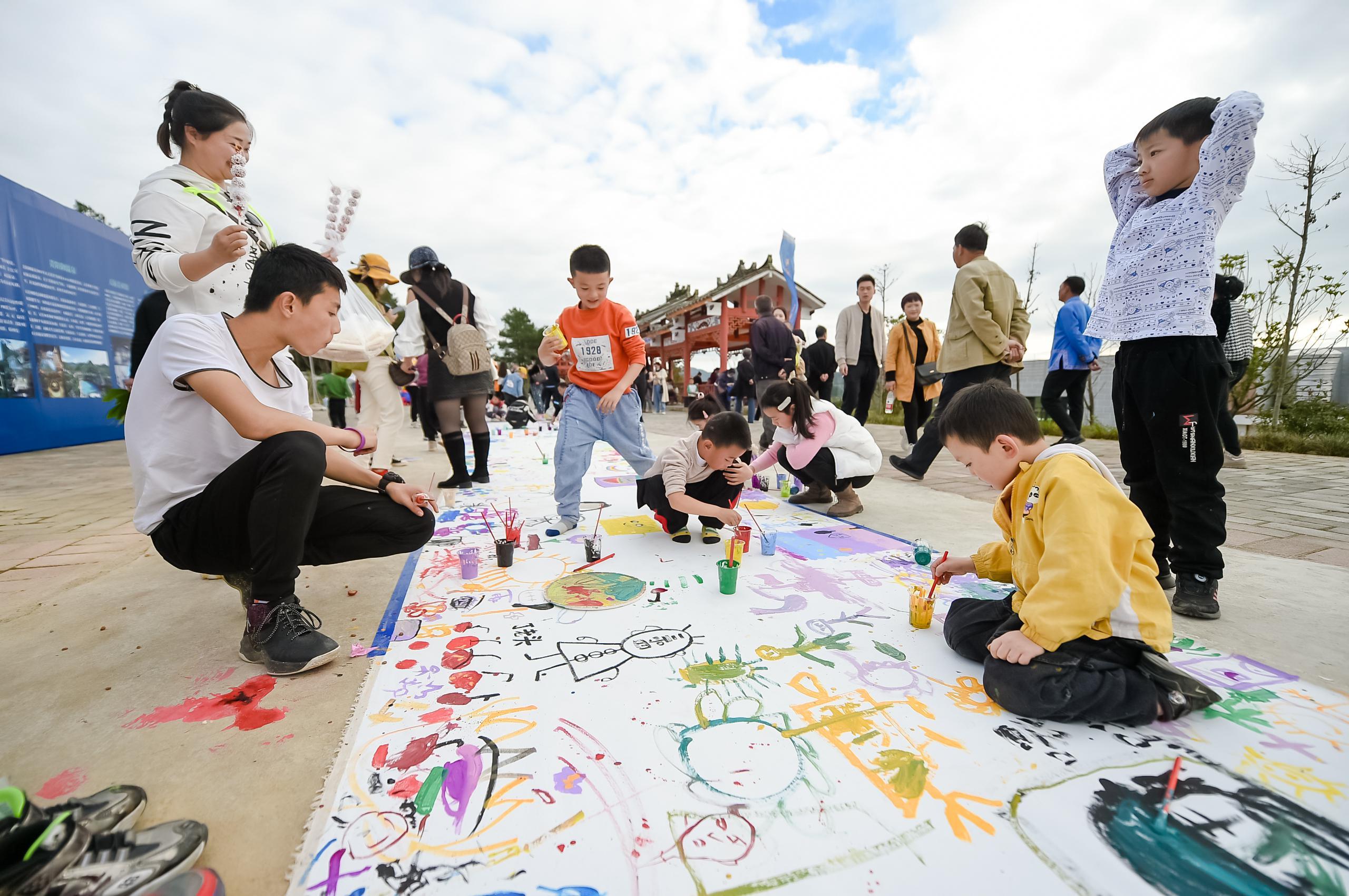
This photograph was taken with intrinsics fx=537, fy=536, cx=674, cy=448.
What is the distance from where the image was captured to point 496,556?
7.86ft

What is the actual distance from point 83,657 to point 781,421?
3.00m

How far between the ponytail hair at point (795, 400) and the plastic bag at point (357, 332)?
7.38 ft

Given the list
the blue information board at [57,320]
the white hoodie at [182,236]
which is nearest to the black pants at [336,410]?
the blue information board at [57,320]

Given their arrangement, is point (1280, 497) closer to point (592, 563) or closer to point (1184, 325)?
point (1184, 325)

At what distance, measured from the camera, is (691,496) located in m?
2.76

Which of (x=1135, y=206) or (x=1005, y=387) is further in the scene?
(x=1135, y=206)

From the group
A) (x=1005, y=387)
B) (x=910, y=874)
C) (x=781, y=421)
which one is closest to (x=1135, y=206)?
(x=1005, y=387)

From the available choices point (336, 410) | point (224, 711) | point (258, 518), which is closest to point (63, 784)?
point (224, 711)

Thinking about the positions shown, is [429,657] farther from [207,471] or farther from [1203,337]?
[1203,337]

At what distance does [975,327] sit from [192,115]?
3.74 metres

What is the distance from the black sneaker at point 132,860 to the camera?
79 centimetres

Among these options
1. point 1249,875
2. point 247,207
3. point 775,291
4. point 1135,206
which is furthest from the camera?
point 775,291

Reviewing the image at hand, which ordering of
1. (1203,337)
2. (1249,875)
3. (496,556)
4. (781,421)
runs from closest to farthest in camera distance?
(1249,875), (1203,337), (496,556), (781,421)

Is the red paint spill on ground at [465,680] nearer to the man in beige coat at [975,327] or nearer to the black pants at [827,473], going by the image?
the black pants at [827,473]
